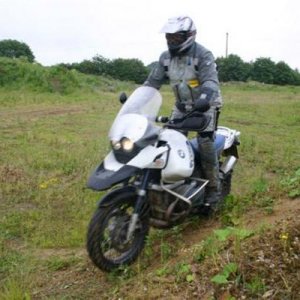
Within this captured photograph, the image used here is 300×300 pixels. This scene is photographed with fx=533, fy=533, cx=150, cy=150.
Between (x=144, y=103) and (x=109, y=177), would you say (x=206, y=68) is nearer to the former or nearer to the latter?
(x=144, y=103)

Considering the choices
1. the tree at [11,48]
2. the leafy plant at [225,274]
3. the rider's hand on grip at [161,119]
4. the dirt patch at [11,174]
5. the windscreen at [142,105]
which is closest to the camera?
the leafy plant at [225,274]

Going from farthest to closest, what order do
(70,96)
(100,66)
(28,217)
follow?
(100,66) → (70,96) → (28,217)

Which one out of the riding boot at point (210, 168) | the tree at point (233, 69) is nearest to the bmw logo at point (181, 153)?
the riding boot at point (210, 168)

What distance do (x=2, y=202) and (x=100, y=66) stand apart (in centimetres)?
3829

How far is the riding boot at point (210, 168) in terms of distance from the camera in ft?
16.0

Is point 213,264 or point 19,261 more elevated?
point 213,264

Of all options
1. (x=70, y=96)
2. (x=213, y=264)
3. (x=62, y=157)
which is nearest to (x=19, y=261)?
(x=213, y=264)

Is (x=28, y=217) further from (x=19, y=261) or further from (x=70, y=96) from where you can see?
(x=70, y=96)

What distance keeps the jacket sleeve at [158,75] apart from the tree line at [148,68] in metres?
36.8

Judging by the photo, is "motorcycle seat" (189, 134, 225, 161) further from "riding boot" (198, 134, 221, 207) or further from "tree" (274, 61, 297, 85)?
"tree" (274, 61, 297, 85)

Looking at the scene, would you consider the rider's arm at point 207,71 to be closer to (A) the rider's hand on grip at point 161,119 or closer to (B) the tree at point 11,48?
(A) the rider's hand on grip at point 161,119

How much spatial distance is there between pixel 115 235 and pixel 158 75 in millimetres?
1725

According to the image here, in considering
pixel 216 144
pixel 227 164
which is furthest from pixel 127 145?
pixel 227 164

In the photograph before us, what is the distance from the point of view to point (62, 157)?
29.3ft
